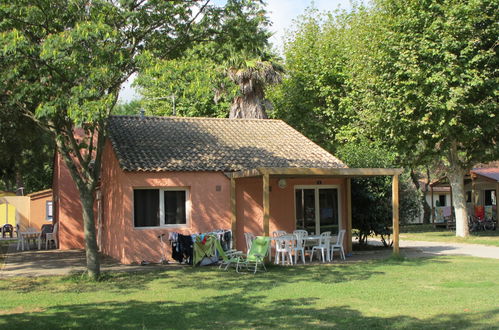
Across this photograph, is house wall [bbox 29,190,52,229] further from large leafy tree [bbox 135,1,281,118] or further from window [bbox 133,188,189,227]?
large leafy tree [bbox 135,1,281,118]

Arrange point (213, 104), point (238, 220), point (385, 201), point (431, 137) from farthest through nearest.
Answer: point (213, 104) < point (431, 137) < point (385, 201) < point (238, 220)

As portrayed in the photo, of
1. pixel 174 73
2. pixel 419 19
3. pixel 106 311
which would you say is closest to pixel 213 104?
pixel 419 19

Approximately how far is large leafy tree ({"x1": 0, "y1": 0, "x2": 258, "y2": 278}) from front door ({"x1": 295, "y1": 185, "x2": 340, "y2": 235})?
676 centimetres

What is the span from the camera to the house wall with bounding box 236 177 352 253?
16.7 metres

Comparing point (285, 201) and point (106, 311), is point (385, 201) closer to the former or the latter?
point (285, 201)

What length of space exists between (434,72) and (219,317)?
14445mm

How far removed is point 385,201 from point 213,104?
59.5 ft

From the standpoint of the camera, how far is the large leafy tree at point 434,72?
19.0 metres

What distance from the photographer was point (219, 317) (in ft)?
26.6

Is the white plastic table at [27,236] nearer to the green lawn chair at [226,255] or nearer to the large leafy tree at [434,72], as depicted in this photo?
the green lawn chair at [226,255]

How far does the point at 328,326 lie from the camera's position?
7348 mm

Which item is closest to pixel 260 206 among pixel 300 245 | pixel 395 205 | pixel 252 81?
pixel 300 245

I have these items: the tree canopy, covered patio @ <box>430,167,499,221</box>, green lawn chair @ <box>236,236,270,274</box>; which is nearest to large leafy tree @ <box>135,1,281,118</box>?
green lawn chair @ <box>236,236,270,274</box>

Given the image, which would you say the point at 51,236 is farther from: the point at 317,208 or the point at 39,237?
the point at 317,208
